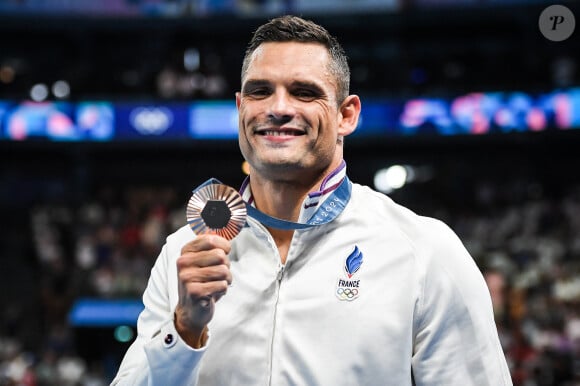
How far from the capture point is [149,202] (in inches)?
638

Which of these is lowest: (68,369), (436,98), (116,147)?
(68,369)

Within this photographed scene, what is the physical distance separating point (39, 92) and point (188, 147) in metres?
3.20

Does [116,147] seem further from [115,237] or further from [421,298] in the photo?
[421,298]

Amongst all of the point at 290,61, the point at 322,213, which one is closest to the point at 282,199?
the point at 322,213

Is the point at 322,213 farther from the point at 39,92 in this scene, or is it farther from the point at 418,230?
the point at 39,92

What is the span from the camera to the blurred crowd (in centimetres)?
977

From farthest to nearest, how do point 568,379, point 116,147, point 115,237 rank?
point 116,147 < point 115,237 < point 568,379

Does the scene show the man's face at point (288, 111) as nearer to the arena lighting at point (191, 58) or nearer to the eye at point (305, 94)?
the eye at point (305, 94)

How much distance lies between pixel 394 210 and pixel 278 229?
336 millimetres

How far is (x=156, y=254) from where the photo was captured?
13508 millimetres

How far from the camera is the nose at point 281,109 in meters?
2.09

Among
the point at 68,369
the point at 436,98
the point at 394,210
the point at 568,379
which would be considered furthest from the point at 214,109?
the point at 394,210

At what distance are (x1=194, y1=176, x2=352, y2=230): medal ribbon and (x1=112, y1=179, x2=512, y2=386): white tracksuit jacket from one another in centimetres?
3

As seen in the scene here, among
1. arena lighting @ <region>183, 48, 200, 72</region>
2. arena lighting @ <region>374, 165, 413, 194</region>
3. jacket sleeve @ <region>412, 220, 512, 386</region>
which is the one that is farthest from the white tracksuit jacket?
arena lighting @ <region>183, 48, 200, 72</region>
